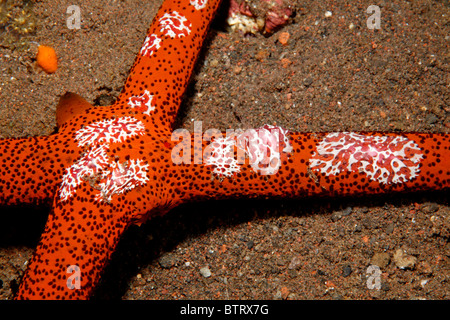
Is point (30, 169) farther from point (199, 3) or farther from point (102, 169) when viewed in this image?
point (199, 3)

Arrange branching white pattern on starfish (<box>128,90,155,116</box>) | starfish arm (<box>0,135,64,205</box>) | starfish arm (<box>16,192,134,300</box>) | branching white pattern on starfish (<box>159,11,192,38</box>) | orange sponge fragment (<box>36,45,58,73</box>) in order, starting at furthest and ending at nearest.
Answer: orange sponge fragment (<box>36,45,58,73</box>), branching white pattern on starfish (<box>159,11,192,38</box>), branching white pattern on starfish (<box>128,90,155,116</box>), starfish arm (<box>0,135,64,205</box>), starfish arm (<box>16,192,134,300</box>)

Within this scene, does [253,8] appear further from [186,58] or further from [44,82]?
[44,82]

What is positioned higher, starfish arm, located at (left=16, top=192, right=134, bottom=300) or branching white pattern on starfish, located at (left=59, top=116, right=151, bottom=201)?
branching white pattern on starfish, located at (left=59, top=116, right=151, bottom=201)

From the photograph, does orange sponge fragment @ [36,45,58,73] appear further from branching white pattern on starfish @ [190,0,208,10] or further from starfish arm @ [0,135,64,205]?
branching white pattern on starfish @ [190,0,208,10]

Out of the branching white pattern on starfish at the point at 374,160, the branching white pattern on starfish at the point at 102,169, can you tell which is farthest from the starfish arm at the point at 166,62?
the branching white pattern on starfish at the point at 374,160

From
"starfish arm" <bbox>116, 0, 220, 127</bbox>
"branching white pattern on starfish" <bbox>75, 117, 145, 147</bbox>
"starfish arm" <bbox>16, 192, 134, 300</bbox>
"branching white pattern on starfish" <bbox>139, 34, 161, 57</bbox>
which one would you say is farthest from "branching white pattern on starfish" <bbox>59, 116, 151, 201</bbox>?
"branching white pattern on starfish" <bbox>139, 34, 161, 57</bbox>

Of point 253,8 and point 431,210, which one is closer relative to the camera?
point 431,210

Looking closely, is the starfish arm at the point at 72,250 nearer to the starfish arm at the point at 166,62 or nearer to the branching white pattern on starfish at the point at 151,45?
the starfish arm at the point at 166,62
